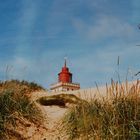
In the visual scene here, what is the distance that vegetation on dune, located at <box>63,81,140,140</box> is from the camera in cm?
652

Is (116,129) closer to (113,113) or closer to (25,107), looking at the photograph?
(113,113)

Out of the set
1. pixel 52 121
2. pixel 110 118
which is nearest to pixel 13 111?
pixel 52 121

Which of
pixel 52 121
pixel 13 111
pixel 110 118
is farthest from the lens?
pixel 52 121

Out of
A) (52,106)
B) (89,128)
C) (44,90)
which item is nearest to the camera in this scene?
(89,128)

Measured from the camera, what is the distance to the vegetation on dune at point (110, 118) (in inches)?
257

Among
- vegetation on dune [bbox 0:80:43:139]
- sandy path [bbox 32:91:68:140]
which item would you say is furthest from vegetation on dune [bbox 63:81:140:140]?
vegetation on dune [bbox 0:80:43:139]

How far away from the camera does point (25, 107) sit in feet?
27.9

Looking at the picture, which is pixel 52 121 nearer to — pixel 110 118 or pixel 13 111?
pixel 13 111

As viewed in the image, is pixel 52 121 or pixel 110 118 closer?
pixel 110 118

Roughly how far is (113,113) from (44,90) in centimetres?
618

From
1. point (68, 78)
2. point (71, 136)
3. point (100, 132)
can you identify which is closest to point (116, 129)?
point (100, 132)

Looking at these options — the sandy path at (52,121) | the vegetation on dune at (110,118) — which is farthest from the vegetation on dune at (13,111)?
the vegetation on dune at (110,118)

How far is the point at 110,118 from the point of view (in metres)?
6.80

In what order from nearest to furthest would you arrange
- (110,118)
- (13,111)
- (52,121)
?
(110,118)
(13,111)
(52,121)
